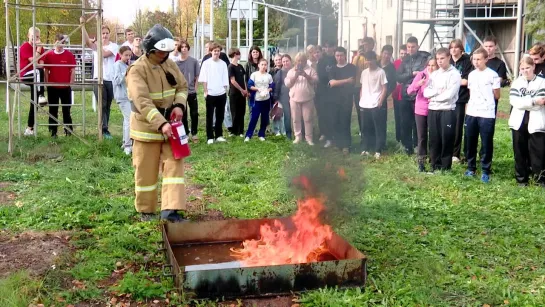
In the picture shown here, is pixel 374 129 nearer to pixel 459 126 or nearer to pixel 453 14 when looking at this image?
pixel 459 126

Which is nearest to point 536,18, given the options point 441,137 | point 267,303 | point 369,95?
point 369,95

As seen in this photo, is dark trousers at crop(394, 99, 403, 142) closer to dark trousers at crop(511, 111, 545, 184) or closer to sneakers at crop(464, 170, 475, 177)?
sneakers at crop(464, 170, 475, 177)

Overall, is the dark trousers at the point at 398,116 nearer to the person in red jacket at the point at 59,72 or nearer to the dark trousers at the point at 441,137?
the dark trousers at the point at 441,137

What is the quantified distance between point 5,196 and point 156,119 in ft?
9.24

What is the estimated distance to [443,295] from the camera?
4.76m

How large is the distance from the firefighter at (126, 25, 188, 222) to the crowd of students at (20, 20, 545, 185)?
1.60m

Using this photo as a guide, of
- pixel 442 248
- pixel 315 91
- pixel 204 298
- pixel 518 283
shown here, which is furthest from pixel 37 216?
pixel 315 91

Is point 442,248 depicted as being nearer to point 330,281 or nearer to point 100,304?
point 330,281

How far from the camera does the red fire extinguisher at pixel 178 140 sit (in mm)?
6395

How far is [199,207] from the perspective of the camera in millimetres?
7434

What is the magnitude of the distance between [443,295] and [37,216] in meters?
4.41

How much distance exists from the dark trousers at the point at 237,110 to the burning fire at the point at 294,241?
7636 mm

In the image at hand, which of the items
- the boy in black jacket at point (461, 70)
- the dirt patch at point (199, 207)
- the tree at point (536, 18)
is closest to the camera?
the dirt patch at point (199, 207)

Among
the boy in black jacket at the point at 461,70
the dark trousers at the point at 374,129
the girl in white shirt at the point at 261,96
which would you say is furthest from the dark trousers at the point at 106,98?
the boy in black jacket at the point at 461,70
